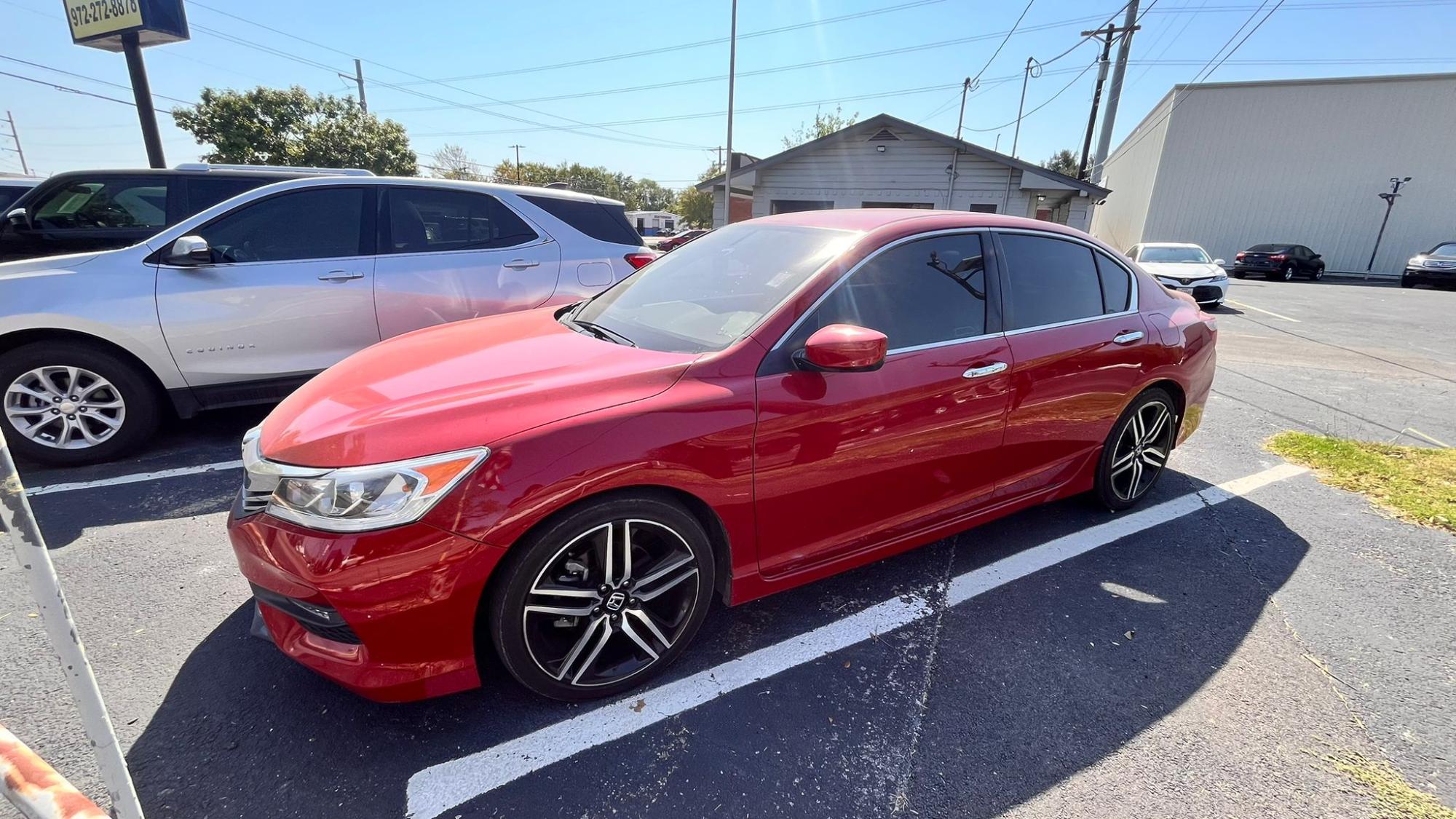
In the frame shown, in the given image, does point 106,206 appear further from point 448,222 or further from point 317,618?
point 317,618

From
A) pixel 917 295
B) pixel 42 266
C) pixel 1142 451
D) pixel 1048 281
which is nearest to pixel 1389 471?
pixel 1142 451

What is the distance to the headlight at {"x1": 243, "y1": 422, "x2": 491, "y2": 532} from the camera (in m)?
1.71

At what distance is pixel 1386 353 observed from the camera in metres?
8.68

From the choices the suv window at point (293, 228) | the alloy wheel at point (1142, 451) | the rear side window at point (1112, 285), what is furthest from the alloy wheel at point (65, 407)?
the alloy wheel at point (1142, 451)

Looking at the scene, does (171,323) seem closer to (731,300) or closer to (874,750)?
(731,300)

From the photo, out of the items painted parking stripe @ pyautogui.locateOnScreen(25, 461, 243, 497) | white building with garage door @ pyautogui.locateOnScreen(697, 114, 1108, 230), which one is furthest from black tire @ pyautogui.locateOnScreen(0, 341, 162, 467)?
white building with garage door @ pyautogui.locateOnScreen(697, 114, 1108, 230)

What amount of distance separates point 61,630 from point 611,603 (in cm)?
126

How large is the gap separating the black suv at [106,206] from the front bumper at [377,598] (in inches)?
185

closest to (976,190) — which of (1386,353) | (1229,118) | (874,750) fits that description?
(1386,353)

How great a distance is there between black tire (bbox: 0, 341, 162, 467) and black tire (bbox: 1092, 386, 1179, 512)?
5671 millimetres

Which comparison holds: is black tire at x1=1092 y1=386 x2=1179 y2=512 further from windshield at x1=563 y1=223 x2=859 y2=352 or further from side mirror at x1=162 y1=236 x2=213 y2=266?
side mirror at x1=162 y1=236 x2=213 y2=266

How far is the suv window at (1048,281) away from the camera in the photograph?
2928 millimetres

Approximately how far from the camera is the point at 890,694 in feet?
7.19

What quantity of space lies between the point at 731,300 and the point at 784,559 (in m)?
1.05
